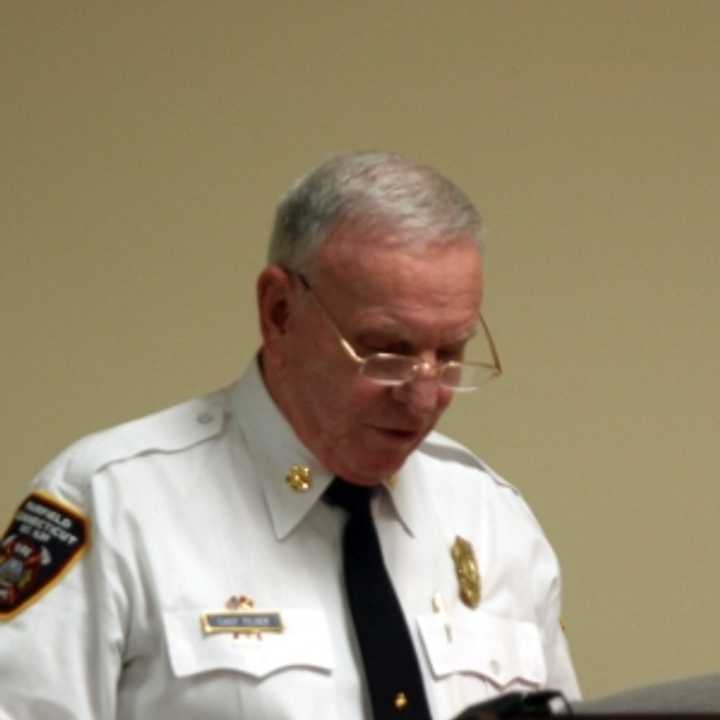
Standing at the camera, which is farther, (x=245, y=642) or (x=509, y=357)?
(x=509, y=357)

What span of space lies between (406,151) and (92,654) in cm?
129

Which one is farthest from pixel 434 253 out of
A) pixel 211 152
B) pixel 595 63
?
pixel 595 63

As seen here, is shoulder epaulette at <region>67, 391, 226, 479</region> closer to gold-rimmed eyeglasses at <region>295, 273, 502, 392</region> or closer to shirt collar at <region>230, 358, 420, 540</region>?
shirt collar at <region>230, 358, 420, 540</region>

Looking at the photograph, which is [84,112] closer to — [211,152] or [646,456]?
[211,152]

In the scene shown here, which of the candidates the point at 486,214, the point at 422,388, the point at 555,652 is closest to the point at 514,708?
the point at 422,388

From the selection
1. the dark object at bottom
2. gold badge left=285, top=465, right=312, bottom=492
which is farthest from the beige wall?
the dark object at bottom

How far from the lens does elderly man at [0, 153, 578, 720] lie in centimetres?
184

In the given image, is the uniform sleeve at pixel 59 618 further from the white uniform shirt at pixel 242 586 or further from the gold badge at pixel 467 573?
the gold badge at pixel 467 573

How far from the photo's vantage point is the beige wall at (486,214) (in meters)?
2.77

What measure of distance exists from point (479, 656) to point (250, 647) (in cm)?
26

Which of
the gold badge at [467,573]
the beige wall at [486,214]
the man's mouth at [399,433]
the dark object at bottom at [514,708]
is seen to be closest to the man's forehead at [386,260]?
the man's mouth at [399,433]

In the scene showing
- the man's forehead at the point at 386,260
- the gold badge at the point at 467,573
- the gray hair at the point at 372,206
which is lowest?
the gold badge at the point at 467,573

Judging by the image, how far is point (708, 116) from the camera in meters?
3.03

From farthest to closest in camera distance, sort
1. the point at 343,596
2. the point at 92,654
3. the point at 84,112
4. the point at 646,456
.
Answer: the point at 646,456, the point at 84,112, the point at 343,596, the point at 92,654
